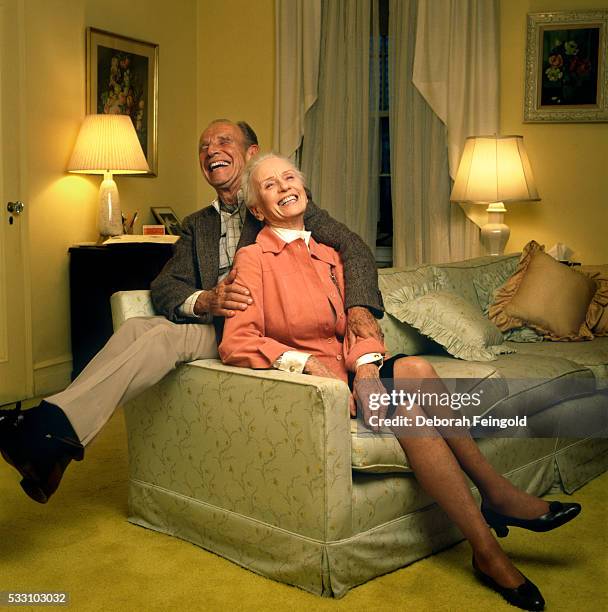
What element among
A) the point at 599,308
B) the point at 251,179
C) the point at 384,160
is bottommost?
the point at 599,308

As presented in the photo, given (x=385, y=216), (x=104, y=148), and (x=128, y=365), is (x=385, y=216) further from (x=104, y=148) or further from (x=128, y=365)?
(x=128, y=365)

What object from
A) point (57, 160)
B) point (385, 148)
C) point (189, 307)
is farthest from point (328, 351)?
point (385, 148)

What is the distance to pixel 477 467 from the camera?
2311 millimetres

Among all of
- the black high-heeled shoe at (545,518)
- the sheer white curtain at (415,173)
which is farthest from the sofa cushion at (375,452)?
the sheer white curtain at (415,173)

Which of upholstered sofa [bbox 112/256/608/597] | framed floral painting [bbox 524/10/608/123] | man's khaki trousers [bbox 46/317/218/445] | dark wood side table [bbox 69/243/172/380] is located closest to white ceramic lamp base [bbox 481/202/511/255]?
framed floral painting [bbox 524/10/608/123]

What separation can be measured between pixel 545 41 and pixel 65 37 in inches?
102

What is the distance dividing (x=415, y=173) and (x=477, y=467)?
3169 millimetres

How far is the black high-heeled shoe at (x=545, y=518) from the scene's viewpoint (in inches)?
89.9

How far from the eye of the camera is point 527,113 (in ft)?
16.4

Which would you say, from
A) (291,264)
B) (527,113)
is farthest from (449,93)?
(291,264)

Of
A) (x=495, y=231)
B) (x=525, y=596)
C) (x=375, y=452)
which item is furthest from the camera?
(x=495, y=231)

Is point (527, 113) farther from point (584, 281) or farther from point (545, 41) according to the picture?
point (584, 281)

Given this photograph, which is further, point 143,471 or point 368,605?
point 143,471

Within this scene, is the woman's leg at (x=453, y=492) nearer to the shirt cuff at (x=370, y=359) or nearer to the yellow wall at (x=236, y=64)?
the shirt cuff at (x=370, y=359)
